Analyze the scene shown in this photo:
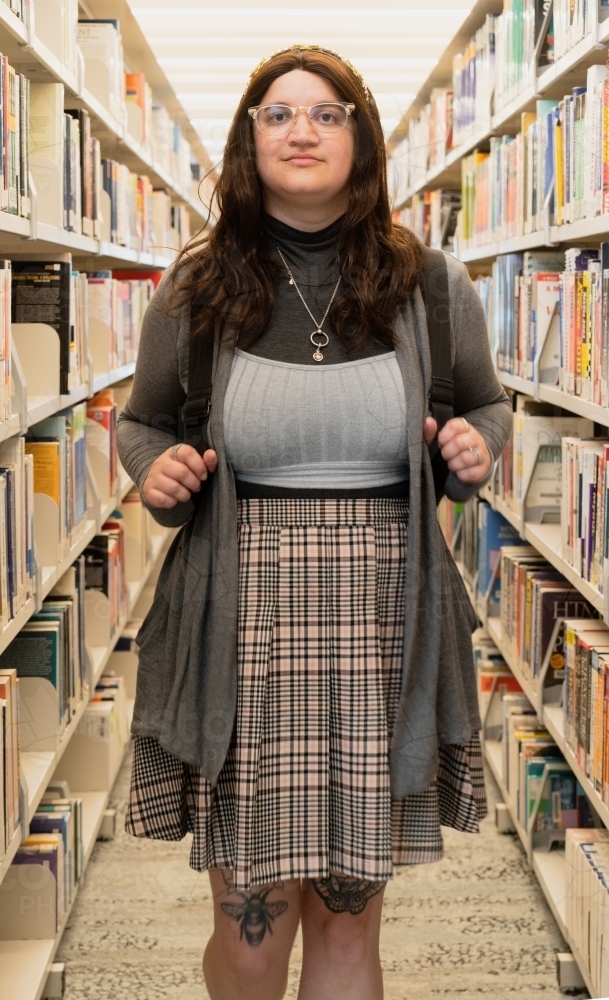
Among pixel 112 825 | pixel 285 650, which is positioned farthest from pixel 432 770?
pixel 112 825

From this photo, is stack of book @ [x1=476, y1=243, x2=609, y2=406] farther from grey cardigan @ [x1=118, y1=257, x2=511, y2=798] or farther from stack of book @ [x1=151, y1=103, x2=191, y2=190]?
stack of book @ [x1=151, y1=103, x2=191, y2=190]

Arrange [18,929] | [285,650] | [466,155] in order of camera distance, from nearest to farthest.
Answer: [285,650] < [18,929] < [466,155]

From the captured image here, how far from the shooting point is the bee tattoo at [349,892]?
144 cm

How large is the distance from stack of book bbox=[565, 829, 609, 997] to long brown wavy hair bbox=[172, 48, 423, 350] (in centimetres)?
111

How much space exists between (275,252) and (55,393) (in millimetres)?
1081

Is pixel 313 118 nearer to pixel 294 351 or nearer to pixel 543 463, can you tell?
pixel 294 351

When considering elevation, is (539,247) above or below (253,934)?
above

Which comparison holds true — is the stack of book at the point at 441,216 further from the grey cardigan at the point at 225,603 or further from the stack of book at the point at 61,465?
the grey cardigan at the point at 225,603

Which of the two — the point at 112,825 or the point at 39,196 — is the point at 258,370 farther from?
the point at 112,825

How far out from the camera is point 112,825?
286cm

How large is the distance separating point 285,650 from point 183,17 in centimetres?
246

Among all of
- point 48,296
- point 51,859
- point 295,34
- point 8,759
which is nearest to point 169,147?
point 295,34

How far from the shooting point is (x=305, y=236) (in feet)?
4.55

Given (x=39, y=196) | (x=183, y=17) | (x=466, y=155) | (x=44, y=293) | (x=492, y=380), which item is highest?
(x=183, y=17)
